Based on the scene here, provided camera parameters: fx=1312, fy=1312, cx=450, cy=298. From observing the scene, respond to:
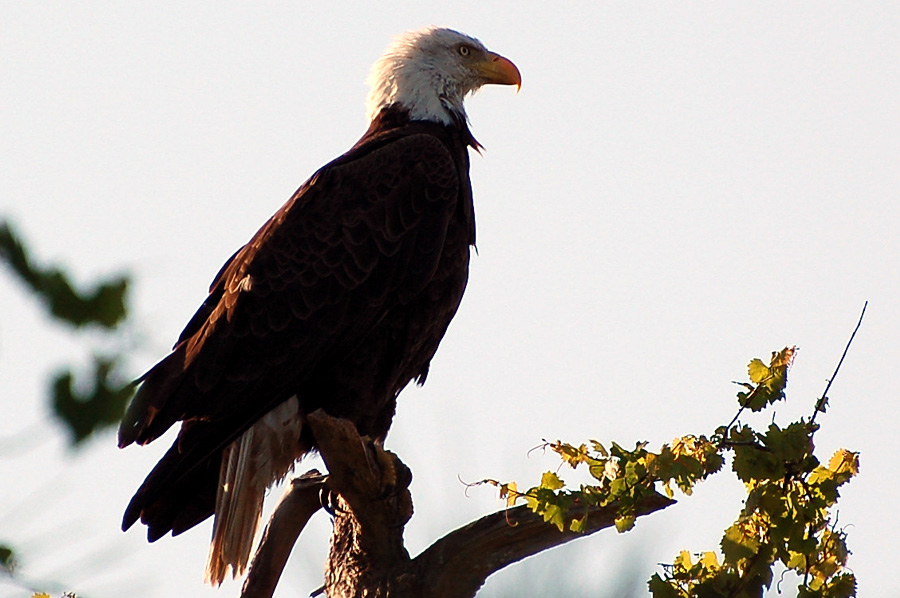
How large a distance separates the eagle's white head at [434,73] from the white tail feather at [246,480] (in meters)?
1.55

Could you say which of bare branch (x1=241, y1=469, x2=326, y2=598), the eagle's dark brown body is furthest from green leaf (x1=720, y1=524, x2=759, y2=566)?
the eagle's dark brown body

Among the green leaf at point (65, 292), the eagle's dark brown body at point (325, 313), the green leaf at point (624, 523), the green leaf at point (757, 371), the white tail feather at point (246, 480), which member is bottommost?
the green leaf at point (65, 292)

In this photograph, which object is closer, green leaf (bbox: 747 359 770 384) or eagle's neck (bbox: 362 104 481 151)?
green leaf (bbox: 747 359 770 384)

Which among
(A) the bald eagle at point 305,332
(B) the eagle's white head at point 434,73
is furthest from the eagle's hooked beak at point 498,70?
(A) the bald eagle at point 305,332

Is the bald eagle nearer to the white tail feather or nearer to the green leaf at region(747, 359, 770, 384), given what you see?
the white tail feather

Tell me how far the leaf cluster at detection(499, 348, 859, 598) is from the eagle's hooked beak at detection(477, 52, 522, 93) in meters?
3.22

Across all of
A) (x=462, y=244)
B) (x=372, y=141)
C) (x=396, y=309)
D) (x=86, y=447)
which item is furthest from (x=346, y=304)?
(x=86, y=447)

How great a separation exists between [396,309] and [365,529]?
1095 millimetres

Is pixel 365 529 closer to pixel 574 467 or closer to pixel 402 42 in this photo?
pixel 574 467

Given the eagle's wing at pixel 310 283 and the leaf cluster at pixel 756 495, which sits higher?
the eagle's wing at pixel 310 283

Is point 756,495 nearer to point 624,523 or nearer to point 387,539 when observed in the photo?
point 624,523

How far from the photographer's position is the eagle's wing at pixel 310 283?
445 cm

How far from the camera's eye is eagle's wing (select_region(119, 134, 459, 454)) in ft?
14.6

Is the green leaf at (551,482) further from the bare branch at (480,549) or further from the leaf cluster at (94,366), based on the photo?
the leaf cluster at (94,366)
